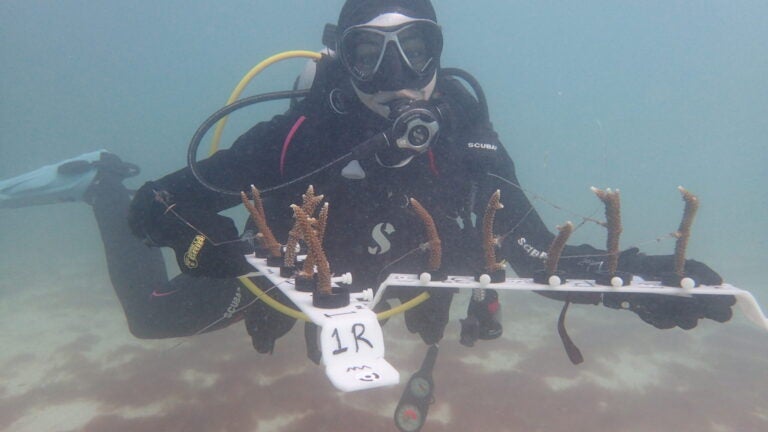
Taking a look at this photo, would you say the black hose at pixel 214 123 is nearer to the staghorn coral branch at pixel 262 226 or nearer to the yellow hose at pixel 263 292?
the yellow hose at pixel 263 292

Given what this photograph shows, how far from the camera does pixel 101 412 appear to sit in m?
5.94

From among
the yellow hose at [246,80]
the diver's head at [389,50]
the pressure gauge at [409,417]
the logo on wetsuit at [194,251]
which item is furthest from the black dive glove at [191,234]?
the pressure gauge at [409,417]

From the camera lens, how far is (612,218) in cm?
206

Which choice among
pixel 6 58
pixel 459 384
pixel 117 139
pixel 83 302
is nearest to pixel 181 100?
pixel 117 139

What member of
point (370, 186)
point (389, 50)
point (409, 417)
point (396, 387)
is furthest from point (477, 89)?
point (396, 387)

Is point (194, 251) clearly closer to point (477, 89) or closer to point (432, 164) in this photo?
point (432, 164)

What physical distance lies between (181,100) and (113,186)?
5506 inches

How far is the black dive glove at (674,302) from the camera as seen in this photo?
236 cm

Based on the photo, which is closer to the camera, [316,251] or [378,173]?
[316,251]

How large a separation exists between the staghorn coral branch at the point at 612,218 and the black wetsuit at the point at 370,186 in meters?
1.23

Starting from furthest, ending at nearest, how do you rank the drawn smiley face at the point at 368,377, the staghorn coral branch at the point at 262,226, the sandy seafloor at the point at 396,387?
the sandy seafloor at the point at 396,387, the staghorn coral branch at the point at 262,226, the drawn smiley face at the point at 368,377

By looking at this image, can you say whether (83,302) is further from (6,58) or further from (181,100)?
(181,100)

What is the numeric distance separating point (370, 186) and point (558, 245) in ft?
5.91

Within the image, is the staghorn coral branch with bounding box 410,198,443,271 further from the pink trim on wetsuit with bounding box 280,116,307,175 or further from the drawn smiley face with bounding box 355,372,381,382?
the pink trim on wetsuit with bounding box 280,116,307,175
